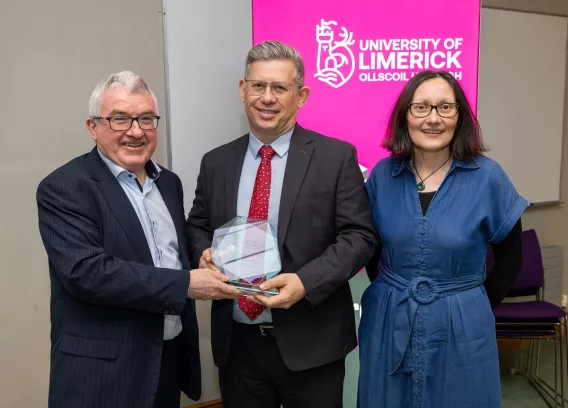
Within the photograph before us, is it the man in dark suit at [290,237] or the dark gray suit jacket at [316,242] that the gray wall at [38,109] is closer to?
the man in dark suit at [290,237]

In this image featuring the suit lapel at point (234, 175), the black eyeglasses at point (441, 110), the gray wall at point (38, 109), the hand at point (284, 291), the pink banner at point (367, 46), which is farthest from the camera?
the gray wall at point (38, 109)

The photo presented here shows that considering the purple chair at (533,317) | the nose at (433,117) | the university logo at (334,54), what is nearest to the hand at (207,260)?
the nose at (433,117)

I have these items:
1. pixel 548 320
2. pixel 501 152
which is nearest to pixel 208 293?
pixel 548 320

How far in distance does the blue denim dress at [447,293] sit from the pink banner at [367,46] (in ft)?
2.56

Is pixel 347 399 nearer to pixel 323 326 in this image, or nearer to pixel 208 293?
pixel 323 326

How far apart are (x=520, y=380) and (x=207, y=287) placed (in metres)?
3.21

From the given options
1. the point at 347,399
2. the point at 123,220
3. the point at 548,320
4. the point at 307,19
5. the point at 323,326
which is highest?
the point at 307,19

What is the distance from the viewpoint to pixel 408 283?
1796 millimetres

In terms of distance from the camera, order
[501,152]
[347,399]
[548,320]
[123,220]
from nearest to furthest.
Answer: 1. [123,220]
2. [347,399]
3. [548,320]
4. [501,152]

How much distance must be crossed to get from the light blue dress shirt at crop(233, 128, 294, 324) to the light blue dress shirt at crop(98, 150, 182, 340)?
265mm

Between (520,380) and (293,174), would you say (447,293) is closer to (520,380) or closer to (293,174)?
(293,174)

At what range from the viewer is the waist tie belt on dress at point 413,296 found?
5.77ft

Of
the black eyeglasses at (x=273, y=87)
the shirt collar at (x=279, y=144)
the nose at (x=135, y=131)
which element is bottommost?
the shirt collar at (x=279, y=144)

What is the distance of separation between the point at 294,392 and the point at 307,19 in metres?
1.72
